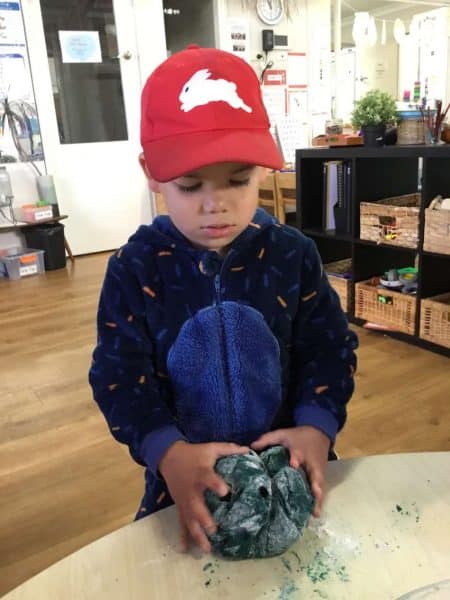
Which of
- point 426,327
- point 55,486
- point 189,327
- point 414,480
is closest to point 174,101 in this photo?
point 189,327

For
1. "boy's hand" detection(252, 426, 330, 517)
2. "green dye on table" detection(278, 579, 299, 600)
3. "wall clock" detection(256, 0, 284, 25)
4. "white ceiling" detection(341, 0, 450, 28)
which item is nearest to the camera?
"green dye on table" detection(278, 579, 299, 600)

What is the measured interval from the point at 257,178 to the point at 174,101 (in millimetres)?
127

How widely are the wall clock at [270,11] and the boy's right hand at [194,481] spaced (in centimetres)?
484

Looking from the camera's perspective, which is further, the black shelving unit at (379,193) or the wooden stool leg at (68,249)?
the wooden stool leg at (68,249)

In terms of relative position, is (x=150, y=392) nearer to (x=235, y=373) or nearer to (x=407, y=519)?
(x=235, y=373)

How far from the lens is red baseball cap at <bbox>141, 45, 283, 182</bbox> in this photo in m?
0.57

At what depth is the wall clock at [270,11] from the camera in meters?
4.66

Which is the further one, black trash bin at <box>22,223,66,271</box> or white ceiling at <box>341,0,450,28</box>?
white ceiling at <box>341,0,450,28</box>

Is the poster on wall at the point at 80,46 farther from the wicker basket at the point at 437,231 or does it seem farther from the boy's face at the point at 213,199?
the boy's face at the point at 213,199

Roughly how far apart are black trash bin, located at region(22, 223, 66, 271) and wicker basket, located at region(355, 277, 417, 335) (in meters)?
2.42

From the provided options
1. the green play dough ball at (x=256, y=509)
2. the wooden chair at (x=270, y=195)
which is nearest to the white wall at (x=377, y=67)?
the wooden chair at (x=270, y=195)

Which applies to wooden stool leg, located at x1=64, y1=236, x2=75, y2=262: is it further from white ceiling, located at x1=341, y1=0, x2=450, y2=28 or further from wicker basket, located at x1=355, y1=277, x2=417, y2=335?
white ceiling, located at x1=341, y1=0, x2=450, y2=28

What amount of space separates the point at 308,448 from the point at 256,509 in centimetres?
13

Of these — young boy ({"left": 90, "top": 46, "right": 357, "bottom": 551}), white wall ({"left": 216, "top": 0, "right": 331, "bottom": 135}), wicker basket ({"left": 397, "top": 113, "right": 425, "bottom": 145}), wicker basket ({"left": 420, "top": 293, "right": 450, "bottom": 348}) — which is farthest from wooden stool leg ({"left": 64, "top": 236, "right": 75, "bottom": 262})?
young boy ({"left": 90, "top": 46, "right": 357, "bottom": 551})
